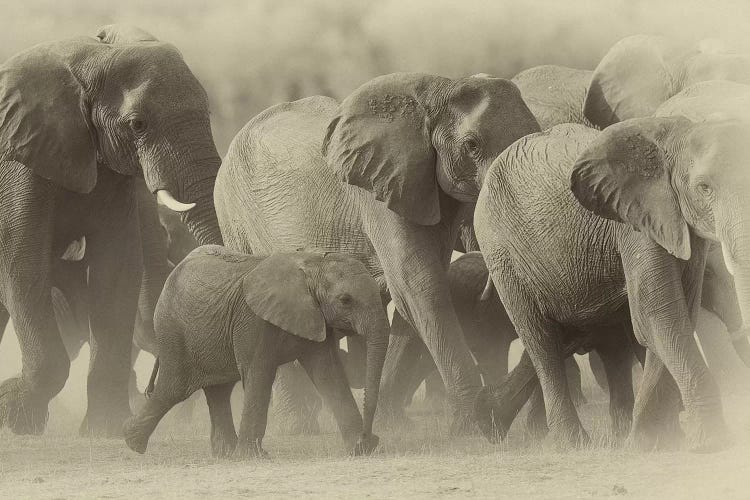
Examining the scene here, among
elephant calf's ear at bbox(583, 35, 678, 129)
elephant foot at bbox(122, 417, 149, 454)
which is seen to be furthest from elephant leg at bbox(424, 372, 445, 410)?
elephant foot at bbox(122, 417, 149, 454)

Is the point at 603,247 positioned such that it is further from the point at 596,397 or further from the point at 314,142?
the point at 596,397

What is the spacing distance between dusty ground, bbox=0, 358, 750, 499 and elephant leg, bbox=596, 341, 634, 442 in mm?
217

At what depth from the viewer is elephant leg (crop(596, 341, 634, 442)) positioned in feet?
33.9

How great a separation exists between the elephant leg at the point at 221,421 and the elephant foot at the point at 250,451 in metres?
0.21

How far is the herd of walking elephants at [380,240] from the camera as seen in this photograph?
29.1 feet

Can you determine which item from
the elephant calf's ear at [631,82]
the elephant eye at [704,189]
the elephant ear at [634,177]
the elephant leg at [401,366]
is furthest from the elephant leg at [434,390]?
the elephant eye at [704,189]

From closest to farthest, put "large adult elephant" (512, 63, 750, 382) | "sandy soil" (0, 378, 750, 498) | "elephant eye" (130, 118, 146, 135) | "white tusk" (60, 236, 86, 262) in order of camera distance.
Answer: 1. "sandy soil" (0, 378, 750, 498)
2. "large adult elephant" (512, 63, 750, 382)
3. "elephant eye" (130, 118, 146, 135)
4. "white tusk" (60, 236, 86, 262)

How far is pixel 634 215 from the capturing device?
8828 mm

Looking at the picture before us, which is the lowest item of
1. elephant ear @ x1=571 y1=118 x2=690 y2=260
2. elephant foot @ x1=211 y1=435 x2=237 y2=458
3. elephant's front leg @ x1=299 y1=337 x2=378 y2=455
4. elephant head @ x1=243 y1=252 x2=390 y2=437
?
elephant foot @ x1=211 y1=435 x2=237 y2=458

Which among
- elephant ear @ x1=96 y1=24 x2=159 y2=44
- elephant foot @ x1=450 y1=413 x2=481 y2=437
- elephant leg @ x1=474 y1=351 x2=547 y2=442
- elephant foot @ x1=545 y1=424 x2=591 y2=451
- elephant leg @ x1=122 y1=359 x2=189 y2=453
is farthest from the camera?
elephant ear @ x1=96 y1=24 x2=159 y2=44

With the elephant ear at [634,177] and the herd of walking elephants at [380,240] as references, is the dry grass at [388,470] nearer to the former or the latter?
the herd of walking elephants at [380,240]

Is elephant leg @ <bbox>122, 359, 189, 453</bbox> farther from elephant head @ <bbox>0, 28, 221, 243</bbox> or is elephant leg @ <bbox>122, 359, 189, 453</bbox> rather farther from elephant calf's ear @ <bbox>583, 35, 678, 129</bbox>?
elephant calf's ear @ <bbox>583, 35, 678, 129</bbox>

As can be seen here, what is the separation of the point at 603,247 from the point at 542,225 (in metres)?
0.50

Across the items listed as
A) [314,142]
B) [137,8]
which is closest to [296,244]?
[314,142]
